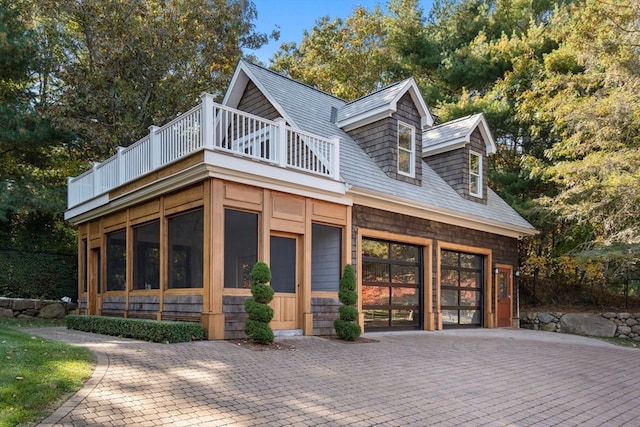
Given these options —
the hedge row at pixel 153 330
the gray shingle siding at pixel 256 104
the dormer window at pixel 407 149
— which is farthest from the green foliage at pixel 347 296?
the gray shingle siding at pixel 256 104

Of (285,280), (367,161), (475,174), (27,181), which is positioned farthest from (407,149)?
(27,181)

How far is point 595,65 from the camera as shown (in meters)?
13.6

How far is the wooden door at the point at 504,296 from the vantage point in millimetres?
16061

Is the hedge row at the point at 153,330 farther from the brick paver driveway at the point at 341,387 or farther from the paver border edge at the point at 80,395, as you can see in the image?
the paver border edge at the point at 80,395

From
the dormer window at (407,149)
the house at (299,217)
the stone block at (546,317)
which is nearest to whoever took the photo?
the house at (299,217)

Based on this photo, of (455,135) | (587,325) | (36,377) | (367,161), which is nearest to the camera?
(36,377)

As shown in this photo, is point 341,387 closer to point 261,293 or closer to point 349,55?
point 261,293

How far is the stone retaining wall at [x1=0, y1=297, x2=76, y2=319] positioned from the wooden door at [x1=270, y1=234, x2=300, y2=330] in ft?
27.4

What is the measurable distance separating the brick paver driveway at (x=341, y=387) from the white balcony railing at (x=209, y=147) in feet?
11.8

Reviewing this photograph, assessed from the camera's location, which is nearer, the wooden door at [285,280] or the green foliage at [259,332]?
the green foliage at [259,332]

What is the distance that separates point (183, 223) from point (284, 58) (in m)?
17.6

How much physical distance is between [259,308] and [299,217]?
2502 millimetres

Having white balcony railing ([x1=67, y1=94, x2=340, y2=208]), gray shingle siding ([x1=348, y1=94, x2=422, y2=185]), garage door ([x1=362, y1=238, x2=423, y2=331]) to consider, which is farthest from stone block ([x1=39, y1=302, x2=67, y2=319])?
gray shingle siding ([x1=348, y1=94, x2=422, y2=185])

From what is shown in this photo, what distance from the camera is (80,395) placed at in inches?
182
